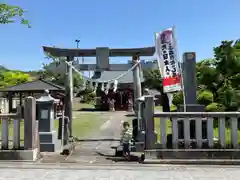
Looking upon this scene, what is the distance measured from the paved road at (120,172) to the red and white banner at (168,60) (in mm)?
Answer: 3180

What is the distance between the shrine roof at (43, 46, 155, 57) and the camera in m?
14.0

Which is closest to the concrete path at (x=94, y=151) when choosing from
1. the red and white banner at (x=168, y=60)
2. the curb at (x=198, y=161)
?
the curb at (x=198, y=161)

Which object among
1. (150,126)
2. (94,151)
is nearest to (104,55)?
(94,151)

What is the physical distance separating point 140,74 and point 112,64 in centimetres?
155

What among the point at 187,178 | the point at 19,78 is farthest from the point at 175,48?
the point at 19,78

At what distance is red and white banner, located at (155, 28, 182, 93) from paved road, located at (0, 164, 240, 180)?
3.18 meters

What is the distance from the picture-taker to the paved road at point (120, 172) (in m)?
6.85

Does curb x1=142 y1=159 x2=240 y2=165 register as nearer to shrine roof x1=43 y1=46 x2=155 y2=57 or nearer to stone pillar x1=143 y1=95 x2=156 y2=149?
stone pillar x1=143 y1=95 x2=156 y2=149

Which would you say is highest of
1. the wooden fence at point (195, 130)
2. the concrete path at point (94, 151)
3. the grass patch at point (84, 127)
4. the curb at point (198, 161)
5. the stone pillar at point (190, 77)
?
the stone pillar at point (190, 77)

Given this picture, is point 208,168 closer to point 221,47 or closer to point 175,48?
point 175,48

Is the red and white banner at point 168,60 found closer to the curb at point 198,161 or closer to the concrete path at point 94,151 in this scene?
the curb at point 198,161

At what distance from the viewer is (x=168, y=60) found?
1051cm

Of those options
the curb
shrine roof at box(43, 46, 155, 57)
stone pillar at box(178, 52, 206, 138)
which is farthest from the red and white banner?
shrine roof at box(43, 46, 155, 57)

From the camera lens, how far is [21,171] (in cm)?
741
